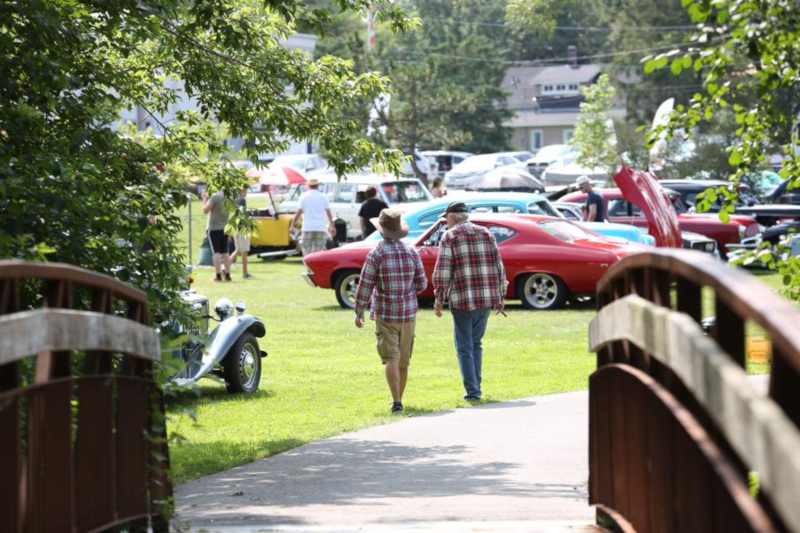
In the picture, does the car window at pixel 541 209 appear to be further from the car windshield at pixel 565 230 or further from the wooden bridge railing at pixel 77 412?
the wooden bridge railing at pixel 77 412

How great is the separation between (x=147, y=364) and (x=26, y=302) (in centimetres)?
205

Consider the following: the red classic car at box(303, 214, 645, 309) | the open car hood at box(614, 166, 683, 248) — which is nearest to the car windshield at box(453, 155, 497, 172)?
the red classic car at box(303, 214, 645, 309)

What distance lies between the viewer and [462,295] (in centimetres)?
1215

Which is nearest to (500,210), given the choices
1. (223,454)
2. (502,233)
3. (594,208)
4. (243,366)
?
(502,233)

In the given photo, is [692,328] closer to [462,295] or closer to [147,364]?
[147,364]

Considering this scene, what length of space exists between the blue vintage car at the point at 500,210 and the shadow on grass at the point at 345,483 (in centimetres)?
1205

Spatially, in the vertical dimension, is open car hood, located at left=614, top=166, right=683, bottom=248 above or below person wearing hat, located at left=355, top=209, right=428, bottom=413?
above

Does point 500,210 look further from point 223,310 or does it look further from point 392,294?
point 392,294

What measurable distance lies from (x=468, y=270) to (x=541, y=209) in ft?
35.3

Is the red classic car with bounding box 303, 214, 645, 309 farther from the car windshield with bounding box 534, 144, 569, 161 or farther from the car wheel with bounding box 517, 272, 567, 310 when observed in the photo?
the car windshield with bounding box 534, 144, 569, 161

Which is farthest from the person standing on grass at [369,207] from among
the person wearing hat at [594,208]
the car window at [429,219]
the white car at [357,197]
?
the white car at [357,197]

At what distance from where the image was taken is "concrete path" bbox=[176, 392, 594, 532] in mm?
7004

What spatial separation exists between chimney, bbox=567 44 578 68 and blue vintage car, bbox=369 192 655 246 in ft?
261

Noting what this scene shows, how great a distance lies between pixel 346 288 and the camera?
68.4 ft
